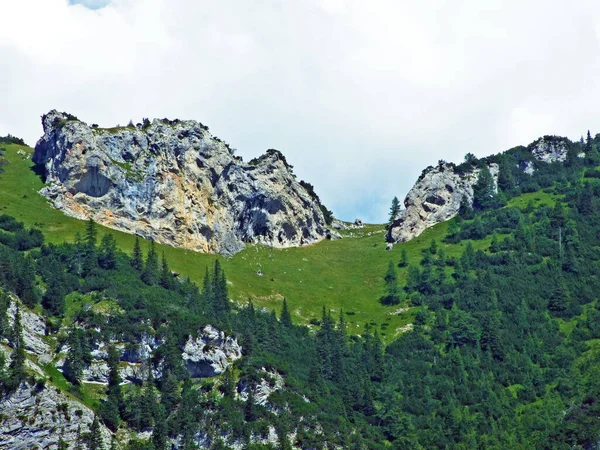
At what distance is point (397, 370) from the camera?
187 m

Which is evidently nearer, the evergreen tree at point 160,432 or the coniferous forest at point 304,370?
the evergreen tree at point 160,432

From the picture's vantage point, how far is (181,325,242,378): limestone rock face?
163m

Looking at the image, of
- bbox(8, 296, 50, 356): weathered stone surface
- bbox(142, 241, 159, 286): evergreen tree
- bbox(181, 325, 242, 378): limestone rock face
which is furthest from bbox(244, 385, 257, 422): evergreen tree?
bbox(142, 241, 159, 286): evergreen tree

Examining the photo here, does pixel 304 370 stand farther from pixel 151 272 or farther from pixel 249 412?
pixel 151 272

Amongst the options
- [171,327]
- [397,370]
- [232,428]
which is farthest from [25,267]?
[397,370]

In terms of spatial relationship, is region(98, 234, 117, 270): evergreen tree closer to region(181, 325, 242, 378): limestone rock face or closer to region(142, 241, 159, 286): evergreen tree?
region(142, 241, 159, 286): evergreen tree

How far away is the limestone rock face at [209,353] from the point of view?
535 feet

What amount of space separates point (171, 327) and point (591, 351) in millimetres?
92950

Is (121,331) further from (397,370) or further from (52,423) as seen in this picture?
(397,370)

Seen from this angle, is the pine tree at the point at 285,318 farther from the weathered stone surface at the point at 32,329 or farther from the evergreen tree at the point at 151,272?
the weathered stone surface at the point at 32,329

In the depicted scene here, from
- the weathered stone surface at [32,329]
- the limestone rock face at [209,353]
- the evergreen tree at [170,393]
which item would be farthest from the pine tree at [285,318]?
the weathered stone surface at [32,329]

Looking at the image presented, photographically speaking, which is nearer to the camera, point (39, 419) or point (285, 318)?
point (39, 419)

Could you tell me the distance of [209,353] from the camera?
6462 inches

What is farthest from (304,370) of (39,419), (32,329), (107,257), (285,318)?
(39,419)
